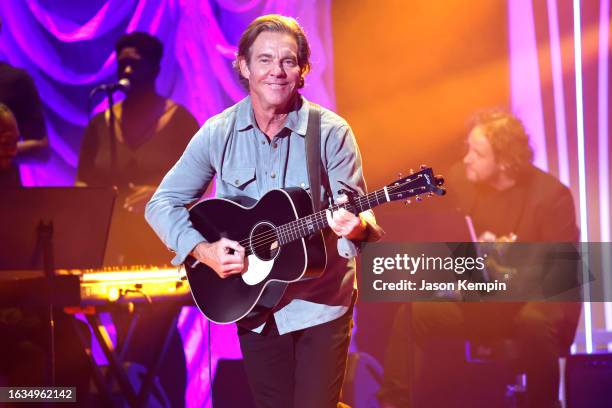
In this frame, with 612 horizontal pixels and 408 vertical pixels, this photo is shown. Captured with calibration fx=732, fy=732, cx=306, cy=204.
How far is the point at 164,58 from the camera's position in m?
5.02

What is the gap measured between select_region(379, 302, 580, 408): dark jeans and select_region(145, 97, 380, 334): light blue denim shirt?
5.06 feet

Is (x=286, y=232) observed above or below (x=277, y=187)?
below

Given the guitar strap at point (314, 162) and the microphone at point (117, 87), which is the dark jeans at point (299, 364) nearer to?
the guitar strap at point (314, 162)

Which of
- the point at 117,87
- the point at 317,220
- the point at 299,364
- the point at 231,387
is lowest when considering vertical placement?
the point at 231,387

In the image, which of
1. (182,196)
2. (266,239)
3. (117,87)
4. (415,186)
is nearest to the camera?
(415,186)

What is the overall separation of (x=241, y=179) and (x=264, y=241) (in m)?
0.29

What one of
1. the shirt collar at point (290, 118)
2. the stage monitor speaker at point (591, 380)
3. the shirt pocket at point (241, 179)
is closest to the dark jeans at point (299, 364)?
the shirt pocket at point (241, 179)

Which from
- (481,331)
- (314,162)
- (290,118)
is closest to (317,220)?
(314,162)

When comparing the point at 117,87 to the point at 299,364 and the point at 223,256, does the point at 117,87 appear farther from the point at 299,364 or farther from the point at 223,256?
the point at 299,364

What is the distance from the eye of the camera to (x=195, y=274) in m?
3.22

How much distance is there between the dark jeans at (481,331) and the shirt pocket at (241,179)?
163 centimetres

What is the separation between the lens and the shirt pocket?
3.09 meters

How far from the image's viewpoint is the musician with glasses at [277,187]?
2.87 meters

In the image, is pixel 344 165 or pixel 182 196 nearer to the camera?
pixel 344 165
